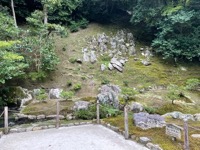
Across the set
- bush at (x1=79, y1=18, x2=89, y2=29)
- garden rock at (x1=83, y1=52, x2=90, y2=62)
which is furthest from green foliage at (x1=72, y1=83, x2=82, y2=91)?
bush at (x1=79, y1=18, x2=89, y2=29)

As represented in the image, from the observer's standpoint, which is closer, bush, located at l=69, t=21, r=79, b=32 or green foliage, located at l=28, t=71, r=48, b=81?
green foliage, located at l=28, t=71, r=48, b=81

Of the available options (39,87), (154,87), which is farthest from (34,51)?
(154,87)

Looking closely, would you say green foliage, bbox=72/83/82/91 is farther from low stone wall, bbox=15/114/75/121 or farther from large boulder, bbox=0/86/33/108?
low stone wall, bbox=15/114/75/121

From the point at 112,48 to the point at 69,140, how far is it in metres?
11.1

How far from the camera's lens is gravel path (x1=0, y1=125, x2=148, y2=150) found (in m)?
5.73

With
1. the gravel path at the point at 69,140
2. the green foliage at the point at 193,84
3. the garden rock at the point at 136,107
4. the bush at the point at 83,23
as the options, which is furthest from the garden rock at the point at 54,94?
the bush at the point at 83,23

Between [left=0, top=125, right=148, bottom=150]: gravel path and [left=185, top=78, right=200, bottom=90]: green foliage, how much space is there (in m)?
6.54

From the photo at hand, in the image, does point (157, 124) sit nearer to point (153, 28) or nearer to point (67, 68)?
point (67, 68)

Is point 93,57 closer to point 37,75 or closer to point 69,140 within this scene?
point 37,75

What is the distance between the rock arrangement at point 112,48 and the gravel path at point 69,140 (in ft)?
26.2

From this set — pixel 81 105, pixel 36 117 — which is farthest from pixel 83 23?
pixel 36 117

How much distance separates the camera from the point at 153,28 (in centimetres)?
1778

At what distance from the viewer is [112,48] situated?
54.5 ft

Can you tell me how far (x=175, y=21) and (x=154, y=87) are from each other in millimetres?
4352
